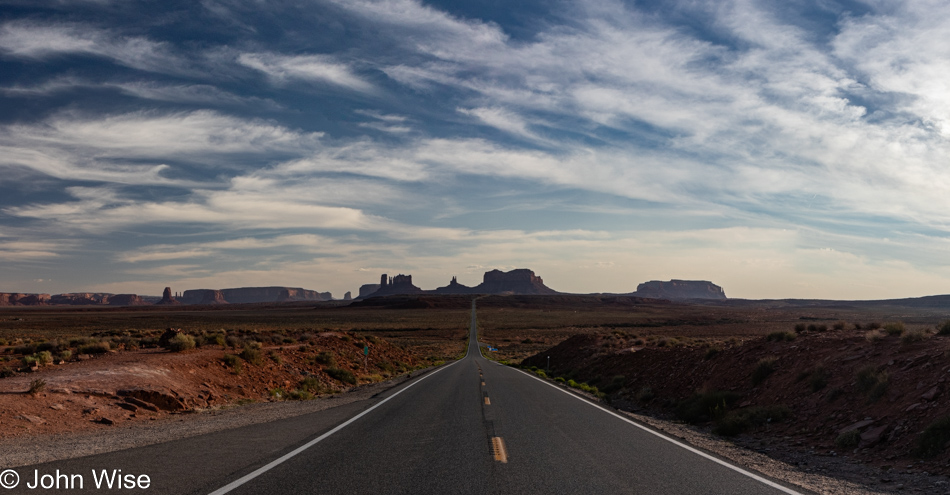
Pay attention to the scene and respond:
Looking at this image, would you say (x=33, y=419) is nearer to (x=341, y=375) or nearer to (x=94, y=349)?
(x=94, y=349)

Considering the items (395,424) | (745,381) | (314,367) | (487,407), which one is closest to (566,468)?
(395,424)

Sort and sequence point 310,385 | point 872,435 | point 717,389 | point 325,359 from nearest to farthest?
point 872,435, point 717,389, point 310,385, point 325,359

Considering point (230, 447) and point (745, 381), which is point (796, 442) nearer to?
point (745, 381)

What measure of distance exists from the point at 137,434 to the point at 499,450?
734 centimetres

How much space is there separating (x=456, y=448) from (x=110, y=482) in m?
4.77

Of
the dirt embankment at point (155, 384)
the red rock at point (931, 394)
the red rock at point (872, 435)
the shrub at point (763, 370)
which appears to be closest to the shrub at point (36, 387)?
the dirt embankment at point (155, 384)

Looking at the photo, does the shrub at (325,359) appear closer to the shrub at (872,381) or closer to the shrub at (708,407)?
the shrub at (708,407)

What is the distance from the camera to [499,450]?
8914mm

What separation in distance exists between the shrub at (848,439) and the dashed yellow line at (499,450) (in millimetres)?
6130

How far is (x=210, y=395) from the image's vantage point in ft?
57.0

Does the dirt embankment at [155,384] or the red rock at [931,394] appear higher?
the red rock at [931,394]

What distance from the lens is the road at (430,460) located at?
22.0 ft

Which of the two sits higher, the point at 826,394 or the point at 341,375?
the point at 826,394

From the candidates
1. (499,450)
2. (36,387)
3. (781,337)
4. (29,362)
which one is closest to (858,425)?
(499,450)
